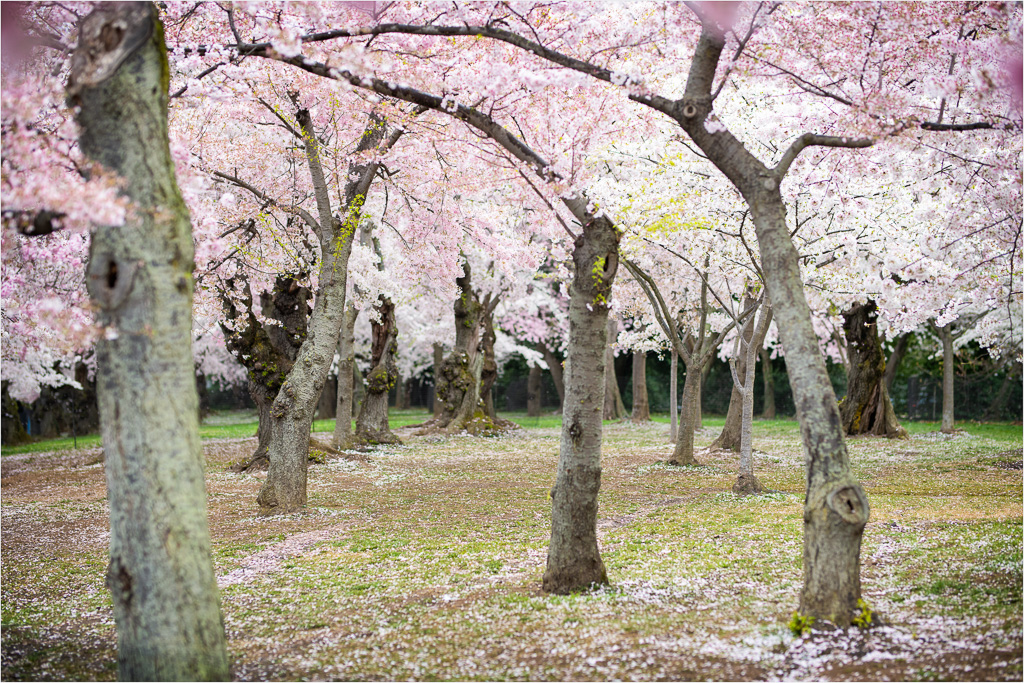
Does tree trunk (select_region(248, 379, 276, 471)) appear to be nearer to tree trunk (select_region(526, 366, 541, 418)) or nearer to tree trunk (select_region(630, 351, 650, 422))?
tree trunk (select_region(630, 351, 650, 422))

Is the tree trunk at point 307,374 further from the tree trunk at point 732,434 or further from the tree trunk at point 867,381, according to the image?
the tree trunk at point 867,381

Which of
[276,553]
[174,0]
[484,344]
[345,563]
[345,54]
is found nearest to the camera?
[345,54]

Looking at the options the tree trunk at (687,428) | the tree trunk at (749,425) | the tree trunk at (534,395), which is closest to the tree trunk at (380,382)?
the tree trunk at (687,428)

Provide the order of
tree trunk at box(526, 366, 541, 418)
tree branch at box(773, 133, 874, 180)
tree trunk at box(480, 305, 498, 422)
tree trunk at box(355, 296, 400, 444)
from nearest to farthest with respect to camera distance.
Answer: tree branch at box(773, 133, 874, 180) < tree trunk at box(355, 296, 400, 444) < tree trunk at box(480, 305, 498, 422) < tree trunk at box(526, 366, 541, 418)

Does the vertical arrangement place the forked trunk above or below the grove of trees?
below

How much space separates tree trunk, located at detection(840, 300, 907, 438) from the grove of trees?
200 inches

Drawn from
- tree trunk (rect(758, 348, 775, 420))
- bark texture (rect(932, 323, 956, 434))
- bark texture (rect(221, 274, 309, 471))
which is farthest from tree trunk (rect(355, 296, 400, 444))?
tree trunk (rect(758, 348, 775, 420))

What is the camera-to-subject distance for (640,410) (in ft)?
106

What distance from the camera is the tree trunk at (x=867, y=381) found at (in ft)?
78.3

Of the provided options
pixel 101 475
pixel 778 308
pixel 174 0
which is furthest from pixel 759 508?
pixel 101 475

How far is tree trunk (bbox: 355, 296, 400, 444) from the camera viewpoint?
22.5 m

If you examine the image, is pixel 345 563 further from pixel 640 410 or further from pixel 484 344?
pixel 640 410

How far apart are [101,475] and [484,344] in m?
12.8

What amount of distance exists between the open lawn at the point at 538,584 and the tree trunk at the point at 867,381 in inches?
344
